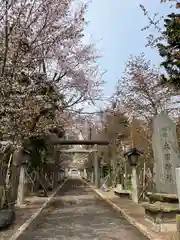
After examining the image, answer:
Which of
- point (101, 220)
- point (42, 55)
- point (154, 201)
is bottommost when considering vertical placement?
point (101, 220)

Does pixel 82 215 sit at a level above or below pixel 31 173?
below

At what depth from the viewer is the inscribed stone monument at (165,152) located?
1032 cm

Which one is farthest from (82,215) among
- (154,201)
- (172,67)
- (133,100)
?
(133,100)

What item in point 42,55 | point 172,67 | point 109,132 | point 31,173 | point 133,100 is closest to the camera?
point 172,67

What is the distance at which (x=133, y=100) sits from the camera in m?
20.3

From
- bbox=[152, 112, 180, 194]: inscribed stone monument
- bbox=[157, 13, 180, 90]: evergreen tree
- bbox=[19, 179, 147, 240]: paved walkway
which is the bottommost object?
bbox=[19, 179, 147, 240]: paved walkway

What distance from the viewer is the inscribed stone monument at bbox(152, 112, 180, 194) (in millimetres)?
10320

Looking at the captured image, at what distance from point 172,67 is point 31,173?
1883cm

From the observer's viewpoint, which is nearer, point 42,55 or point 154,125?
point 154,125

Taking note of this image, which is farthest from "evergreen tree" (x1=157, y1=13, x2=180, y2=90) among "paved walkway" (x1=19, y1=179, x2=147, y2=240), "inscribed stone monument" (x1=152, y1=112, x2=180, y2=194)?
"paved walkway" (x1=19, y1=179, x2=147, y2=240)

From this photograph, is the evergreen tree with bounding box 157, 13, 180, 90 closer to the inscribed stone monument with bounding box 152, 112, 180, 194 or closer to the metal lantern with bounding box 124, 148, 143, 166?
the inscribed stone monument with bounding box 152, 112, 180, 194

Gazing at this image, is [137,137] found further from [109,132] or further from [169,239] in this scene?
[169,239]

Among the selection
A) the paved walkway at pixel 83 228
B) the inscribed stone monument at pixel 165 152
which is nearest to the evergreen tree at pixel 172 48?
the inscribed stone monument at pixel 165 152

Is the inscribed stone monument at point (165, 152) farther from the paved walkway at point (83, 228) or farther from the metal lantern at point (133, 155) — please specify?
the metal lantern at point (133, 155)
